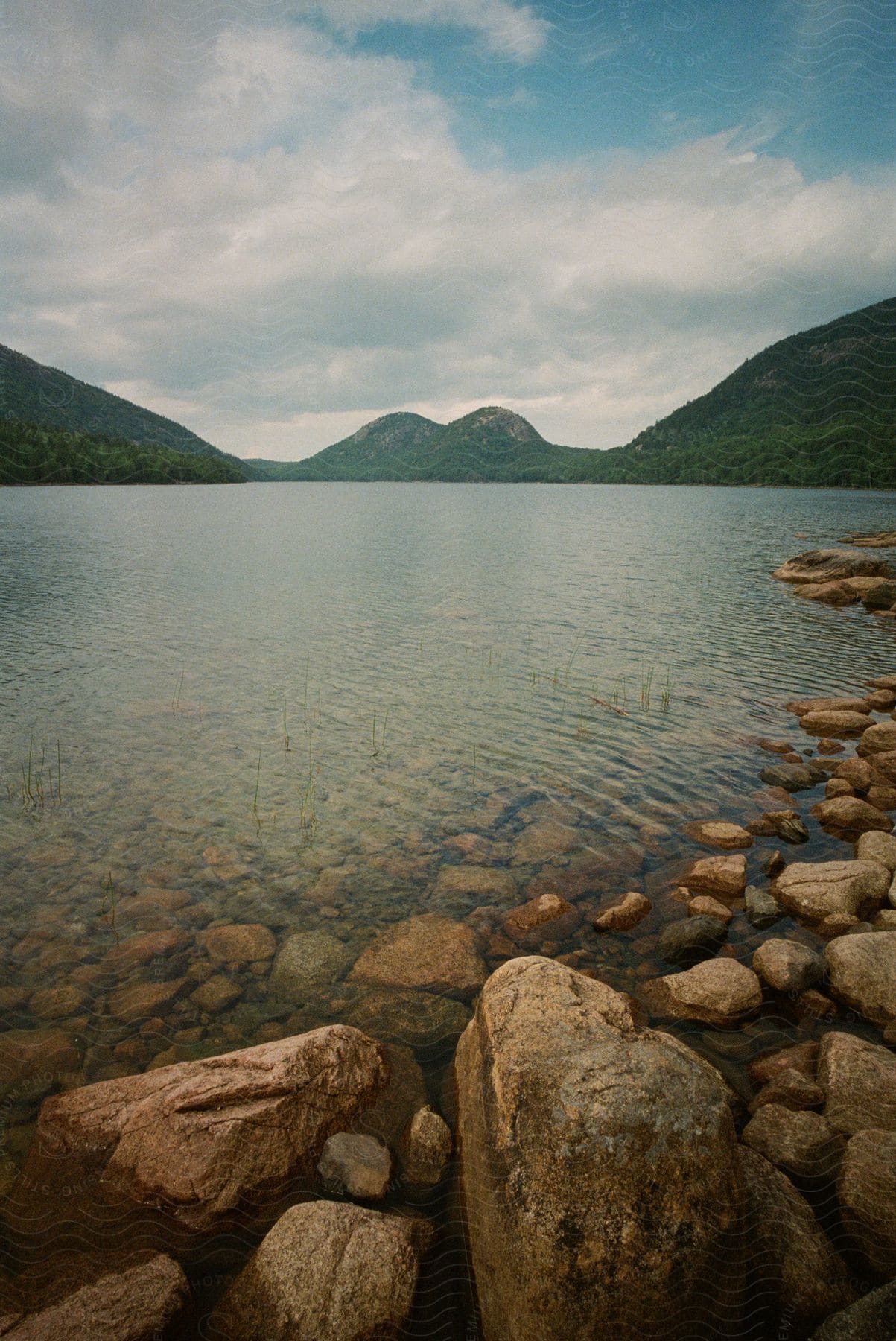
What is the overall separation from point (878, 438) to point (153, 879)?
215327 millimetres

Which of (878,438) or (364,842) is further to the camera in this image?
(878,438)

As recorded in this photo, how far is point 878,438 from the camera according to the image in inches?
6875

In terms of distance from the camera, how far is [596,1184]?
4516 mm

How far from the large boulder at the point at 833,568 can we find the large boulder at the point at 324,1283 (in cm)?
4175

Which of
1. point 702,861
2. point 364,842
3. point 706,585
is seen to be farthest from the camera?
point 706,585

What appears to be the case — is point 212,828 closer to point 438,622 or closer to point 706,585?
point 438,622

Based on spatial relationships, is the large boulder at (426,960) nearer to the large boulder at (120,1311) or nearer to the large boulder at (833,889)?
the large boulder at (120,1311)

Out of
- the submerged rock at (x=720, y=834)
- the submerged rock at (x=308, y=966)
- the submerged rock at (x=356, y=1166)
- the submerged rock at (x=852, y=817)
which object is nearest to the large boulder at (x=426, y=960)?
the submerged rock at (x=308, y=966)

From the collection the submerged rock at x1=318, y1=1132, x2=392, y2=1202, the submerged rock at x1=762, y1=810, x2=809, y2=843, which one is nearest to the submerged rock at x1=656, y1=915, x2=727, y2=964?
the submerged rock at x1=762, y1=810, x2=809, y2=843

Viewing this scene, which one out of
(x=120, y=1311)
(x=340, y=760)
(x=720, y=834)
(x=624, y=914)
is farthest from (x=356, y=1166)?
(x=340, y=760)

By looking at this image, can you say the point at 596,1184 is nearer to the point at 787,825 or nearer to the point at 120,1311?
the point at 120,1311

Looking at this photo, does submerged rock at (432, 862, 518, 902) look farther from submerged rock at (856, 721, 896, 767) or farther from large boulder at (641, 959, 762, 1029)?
submerged rock at (856, 721, 896, 767)

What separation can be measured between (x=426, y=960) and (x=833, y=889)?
6042 mm

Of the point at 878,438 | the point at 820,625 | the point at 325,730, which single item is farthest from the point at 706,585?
the point at 878,438
